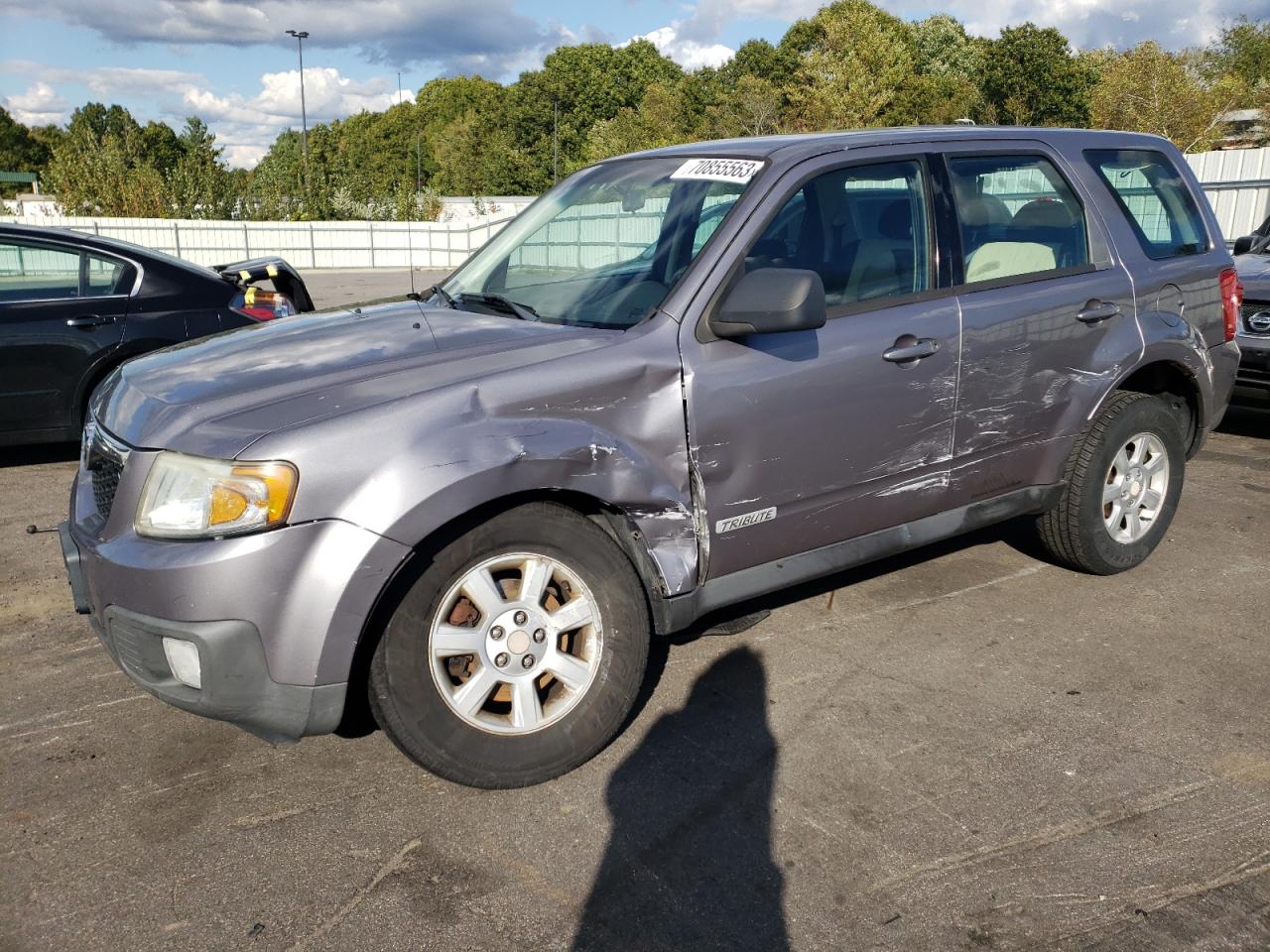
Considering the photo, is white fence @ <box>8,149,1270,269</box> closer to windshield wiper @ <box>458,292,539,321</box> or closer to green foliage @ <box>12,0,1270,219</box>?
green foliage @ <box>12,0,1270,219</box>

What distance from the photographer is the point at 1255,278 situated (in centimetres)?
787

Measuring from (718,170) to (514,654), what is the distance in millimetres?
1841

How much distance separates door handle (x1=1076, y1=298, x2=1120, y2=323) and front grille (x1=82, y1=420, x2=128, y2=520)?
3.46 metres

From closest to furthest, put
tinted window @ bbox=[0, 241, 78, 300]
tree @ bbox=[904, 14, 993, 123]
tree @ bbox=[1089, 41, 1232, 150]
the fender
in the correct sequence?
1. the fender
2. tinted window @ bbox=[0, 241, 78, 300]
3. tree @ bbox=[1089, 41, 1232, 150]
4. tree @ bbox=[904, 14, 993, 123]

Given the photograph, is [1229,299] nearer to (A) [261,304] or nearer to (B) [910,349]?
(B) [910,349]

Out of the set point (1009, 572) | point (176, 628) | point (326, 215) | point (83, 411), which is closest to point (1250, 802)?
point (1009, 572)

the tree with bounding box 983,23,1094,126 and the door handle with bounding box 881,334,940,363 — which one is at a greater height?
the tree with bounding box 983,23,1094,126

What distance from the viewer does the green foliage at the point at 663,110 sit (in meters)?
38.8


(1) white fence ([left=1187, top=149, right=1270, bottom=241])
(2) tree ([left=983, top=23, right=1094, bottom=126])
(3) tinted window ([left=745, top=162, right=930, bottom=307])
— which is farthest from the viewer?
(2) tree ([left=983, top=23, right=1094, bottom=126])

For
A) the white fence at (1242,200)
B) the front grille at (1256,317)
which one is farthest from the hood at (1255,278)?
the white fence at (1242,200)

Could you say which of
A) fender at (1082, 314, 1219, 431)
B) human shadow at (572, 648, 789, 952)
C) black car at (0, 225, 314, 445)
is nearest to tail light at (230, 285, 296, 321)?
black car at (0, 225, 314, 445)

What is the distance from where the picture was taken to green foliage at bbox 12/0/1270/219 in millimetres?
38750

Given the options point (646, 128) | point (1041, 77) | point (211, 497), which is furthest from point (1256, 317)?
point (1041, 77)

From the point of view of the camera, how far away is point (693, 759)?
3.37 m
